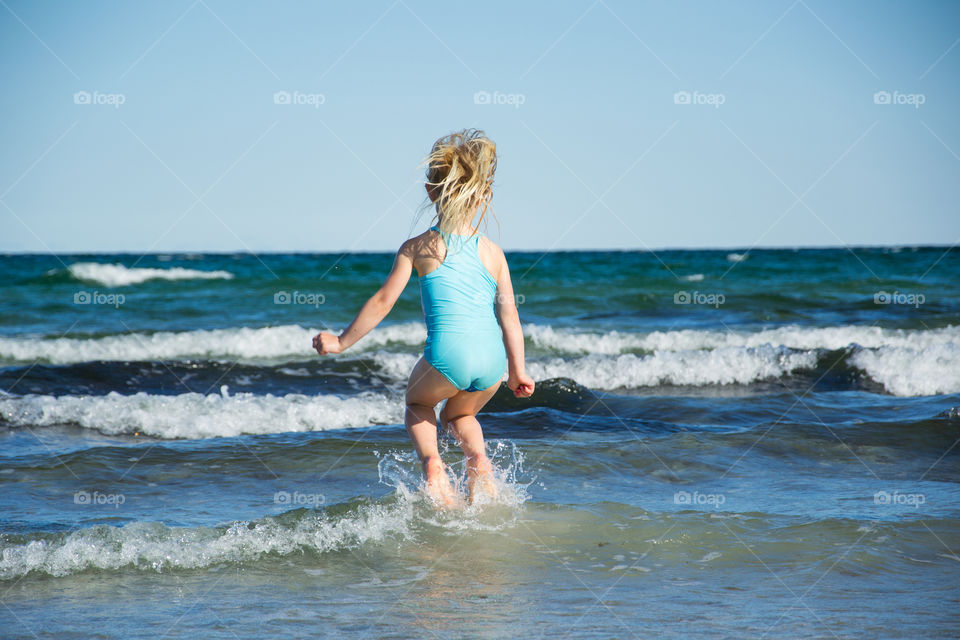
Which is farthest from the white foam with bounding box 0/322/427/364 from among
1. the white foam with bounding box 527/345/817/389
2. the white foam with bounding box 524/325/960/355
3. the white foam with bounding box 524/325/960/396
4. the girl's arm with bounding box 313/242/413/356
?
the girl's arm with bounding box 313/242/413/356

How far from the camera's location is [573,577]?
366 cm

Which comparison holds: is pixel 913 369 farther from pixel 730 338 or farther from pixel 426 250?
pixel 426 250

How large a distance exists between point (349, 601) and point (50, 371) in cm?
867

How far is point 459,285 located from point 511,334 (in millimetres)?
385

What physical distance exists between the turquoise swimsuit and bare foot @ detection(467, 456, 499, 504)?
20.1 inches

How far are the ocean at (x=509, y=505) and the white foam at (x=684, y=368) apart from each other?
0.14 ft

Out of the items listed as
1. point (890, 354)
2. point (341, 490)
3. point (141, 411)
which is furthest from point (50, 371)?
point (890, 354)

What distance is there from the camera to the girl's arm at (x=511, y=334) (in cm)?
409

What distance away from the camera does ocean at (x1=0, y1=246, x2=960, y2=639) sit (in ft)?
10.6

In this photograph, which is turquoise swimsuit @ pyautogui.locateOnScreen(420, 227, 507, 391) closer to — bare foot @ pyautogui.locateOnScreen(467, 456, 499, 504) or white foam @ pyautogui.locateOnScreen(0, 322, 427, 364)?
bare foot @ pyautogui.locateOnScreen(467, 456, 499, 504)

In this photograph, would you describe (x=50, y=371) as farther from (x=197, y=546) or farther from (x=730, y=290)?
(x=730, y=290)

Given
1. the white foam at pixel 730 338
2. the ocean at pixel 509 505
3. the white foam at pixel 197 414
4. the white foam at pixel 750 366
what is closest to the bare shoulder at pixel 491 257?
the ocean at pixel 509 505

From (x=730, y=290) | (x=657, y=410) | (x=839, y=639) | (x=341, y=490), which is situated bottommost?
(x=839, y=639)

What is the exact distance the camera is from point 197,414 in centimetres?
761
